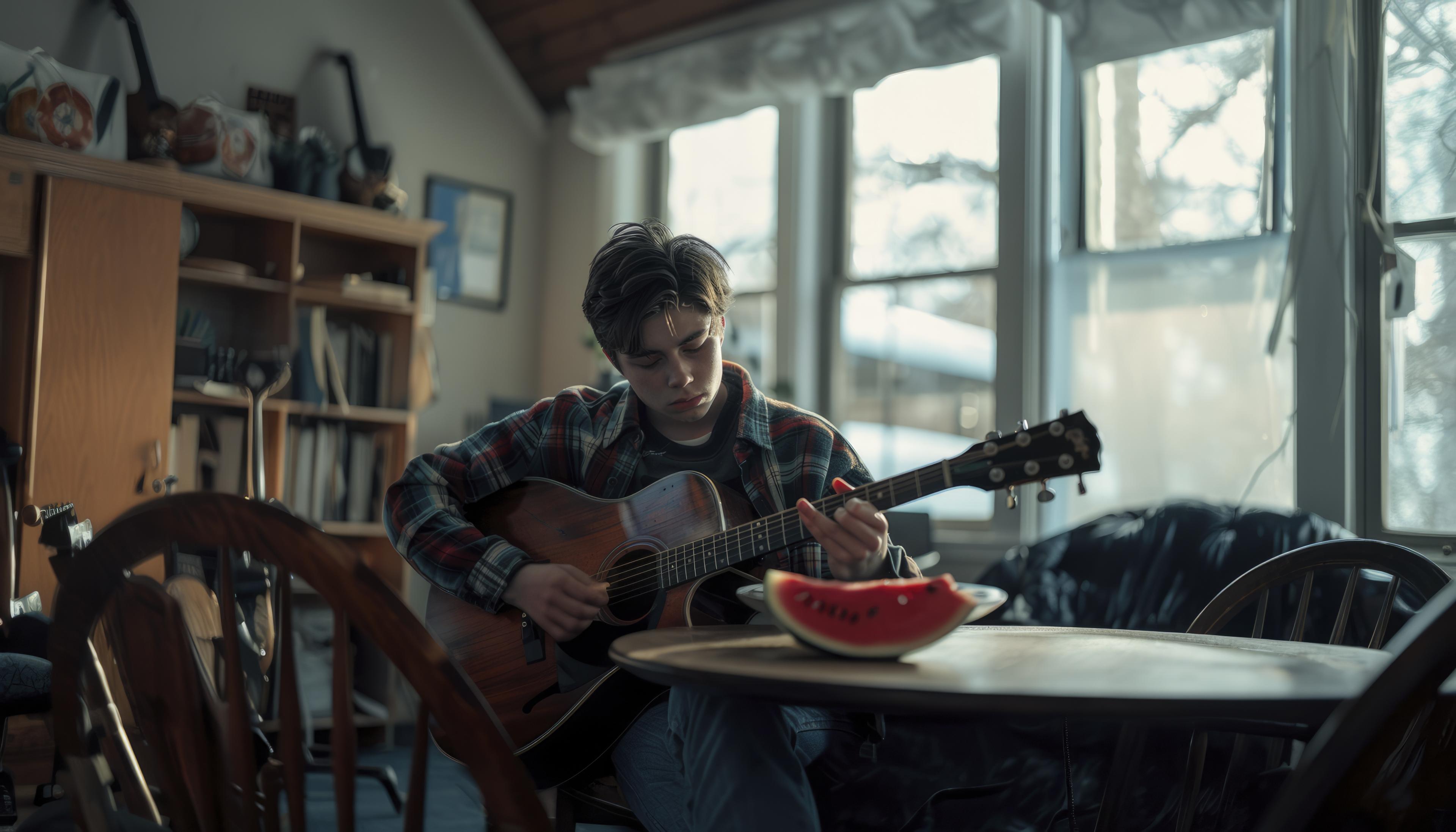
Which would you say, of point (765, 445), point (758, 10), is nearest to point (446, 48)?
point (758, 10)

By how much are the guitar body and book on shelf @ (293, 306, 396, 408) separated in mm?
2164

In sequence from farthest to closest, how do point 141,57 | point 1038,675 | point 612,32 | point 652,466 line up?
point 612,32
point 141,57
point 652,466
point 1038,675

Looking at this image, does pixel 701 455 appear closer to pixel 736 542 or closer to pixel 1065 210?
pixel 736 542

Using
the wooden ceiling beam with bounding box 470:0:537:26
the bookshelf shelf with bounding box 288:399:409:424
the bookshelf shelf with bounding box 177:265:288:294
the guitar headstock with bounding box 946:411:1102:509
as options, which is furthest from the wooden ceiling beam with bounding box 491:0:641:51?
the guitar headstock with bounding box 946:411:1102:509

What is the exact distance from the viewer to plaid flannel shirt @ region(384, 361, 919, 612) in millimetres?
1604

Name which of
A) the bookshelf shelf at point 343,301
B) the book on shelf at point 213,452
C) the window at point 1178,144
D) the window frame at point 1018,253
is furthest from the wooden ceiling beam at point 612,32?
the book on shelf at point 213,452

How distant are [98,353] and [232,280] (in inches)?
18.9

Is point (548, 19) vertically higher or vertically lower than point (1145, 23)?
higher

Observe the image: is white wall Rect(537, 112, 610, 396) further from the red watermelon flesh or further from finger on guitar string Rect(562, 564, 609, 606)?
the red watermelon flesh

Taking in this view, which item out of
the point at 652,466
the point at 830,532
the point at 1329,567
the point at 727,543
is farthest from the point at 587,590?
the point at 1329,567

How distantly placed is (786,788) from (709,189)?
3397 mm

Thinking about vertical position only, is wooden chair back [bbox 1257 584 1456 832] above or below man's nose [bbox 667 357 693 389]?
below

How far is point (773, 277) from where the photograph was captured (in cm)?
400

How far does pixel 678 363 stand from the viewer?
5.34 feet
